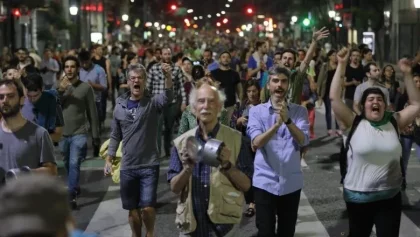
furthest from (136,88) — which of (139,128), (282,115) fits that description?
(282,115)

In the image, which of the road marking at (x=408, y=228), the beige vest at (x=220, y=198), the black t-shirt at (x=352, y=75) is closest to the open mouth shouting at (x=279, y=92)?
the beige vest at (x=220, y=198)

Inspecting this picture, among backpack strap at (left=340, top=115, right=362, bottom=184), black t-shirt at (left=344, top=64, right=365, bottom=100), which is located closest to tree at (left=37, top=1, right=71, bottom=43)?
black t-shirt at (left=344, top=64, right=365, bottom=100)

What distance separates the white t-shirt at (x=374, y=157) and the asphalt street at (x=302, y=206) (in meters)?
2.35

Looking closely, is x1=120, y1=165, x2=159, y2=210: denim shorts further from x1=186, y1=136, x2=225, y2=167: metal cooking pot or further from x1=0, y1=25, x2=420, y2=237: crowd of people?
x1=186, y1=136, x2=225, y2=167: metal cooking pot

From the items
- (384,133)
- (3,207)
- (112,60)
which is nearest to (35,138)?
(384,133)

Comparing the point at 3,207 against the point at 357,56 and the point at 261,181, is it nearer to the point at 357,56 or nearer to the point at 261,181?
the point at 261,181

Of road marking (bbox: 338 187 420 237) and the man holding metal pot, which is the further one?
road marking (bbox: 338 187 420 237)

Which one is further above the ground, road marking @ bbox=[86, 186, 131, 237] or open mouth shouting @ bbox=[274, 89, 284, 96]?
open mouth shouting @ bbox=[274, 89, 284, 96]

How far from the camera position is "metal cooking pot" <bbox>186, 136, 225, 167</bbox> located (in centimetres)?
429

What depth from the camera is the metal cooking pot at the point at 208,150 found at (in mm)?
4293

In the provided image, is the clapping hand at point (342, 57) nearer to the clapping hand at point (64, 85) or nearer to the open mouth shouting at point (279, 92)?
the open mouth shouting at point (279, 92)

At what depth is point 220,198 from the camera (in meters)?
4.89

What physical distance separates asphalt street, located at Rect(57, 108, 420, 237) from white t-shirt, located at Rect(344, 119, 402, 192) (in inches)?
92.7

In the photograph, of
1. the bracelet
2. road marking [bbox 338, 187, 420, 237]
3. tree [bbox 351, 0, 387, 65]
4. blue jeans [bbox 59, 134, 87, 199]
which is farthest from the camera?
tree [bbox 351, 0, 387, 65]
